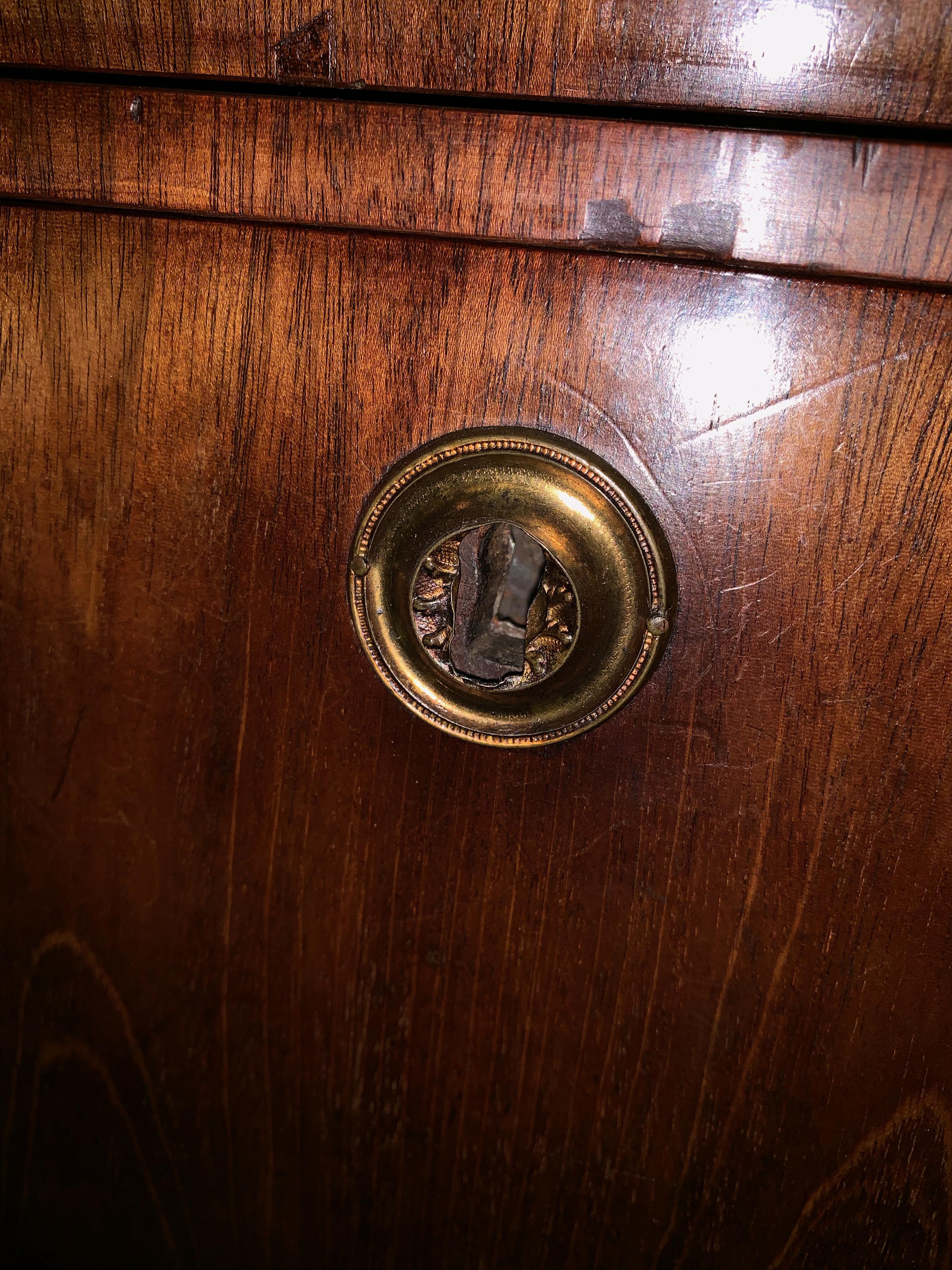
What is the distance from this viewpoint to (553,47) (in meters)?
0.34

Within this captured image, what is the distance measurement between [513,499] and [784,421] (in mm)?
124

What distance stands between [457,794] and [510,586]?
0.36 feet

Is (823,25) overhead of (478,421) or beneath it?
overhead

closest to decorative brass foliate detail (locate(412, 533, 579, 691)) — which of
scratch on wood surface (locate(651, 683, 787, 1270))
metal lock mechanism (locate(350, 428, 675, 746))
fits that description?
metal lock mechanism (locate(350, 428, 675, 746))

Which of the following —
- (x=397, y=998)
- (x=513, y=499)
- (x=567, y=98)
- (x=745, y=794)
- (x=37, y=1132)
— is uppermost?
(x=567, y=98)

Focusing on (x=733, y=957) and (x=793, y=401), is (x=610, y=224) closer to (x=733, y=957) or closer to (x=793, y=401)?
(x=793, y=401)

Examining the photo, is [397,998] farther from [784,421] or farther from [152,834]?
[784,421]

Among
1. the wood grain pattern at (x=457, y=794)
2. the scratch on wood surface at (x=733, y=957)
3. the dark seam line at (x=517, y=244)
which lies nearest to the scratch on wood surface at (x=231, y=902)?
the wood grain pattern at (x=457, y=794)

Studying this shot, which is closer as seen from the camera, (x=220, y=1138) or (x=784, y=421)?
(x=784, y=421)

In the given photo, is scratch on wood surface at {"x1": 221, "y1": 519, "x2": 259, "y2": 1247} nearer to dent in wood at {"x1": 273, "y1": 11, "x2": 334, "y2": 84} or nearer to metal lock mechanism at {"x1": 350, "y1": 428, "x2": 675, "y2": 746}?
metal lock mechanism at {"x1": 350, "y1": 428, "x2": 675, "y2": 746}

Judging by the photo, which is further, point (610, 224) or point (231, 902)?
point (231, 902)

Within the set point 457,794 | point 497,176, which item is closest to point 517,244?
point 497,176

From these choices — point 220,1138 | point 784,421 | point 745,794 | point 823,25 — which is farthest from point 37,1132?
point 823,25

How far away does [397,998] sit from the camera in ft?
1.48
